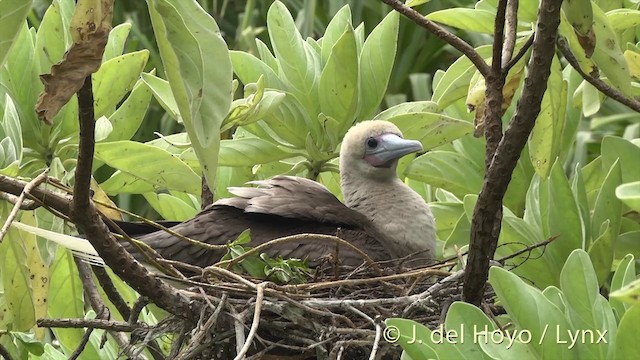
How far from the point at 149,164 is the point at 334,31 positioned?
0.78m

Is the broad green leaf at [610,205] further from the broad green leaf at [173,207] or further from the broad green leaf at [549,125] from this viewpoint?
the broad green leaf at [173,207]

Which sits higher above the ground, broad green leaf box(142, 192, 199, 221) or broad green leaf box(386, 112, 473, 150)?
broad green leaf box(386, 112, 473, 150)

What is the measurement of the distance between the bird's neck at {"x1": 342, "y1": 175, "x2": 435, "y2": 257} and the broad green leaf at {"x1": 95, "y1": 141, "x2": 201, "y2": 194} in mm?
725

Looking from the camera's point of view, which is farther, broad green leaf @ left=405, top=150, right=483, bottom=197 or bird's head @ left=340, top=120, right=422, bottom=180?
bird's head @ left=340, top=120, right=422, bottom=180

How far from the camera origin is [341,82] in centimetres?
261

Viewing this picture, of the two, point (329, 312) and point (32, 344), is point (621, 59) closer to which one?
point (329, 312)

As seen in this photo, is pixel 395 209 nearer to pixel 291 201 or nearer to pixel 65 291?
pixel 291 201

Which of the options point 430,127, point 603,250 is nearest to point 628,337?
point 603,250

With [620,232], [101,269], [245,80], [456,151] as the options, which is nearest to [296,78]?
[245,80]

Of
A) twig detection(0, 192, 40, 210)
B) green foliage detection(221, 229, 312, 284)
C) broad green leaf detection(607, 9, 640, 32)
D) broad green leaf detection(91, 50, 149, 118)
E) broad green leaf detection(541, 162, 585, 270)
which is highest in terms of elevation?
broad green leaf detection(607, 9, 640, 32)

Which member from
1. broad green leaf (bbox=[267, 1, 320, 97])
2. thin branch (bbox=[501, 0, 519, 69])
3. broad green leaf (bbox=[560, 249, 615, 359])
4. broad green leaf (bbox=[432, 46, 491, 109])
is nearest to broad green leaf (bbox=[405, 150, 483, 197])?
broad green leaf (bbox=[432, 46, 491, 109])

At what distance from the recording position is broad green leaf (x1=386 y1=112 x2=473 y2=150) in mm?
2568

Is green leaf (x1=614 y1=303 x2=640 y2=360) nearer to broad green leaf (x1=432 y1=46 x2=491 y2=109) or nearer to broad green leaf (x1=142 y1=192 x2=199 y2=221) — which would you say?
broad green leaf (x1=432 y1=46 x2=491 y2=109)

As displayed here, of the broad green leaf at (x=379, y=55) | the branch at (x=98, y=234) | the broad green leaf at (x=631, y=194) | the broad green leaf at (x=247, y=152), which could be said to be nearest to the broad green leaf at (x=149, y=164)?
the broad green leaf at (x=247, y=152)
